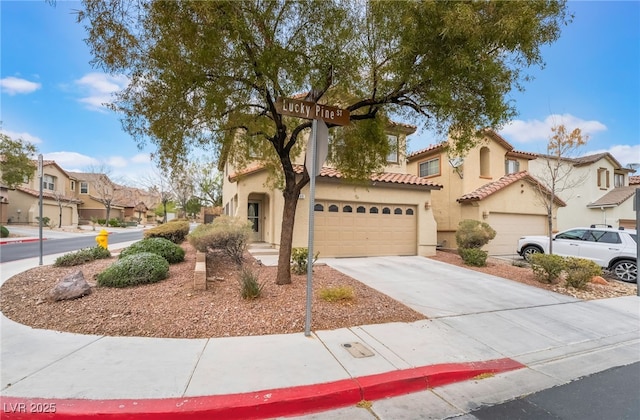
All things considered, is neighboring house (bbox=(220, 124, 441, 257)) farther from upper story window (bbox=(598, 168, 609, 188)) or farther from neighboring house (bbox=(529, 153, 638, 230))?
upper story window (bbox=(598, 168, 609, 188))

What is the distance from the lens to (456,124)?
6.88m

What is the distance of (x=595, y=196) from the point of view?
22.8 m

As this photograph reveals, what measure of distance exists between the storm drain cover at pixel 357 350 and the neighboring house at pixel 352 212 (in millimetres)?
7273

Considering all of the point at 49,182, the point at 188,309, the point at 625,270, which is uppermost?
the point at 49,182

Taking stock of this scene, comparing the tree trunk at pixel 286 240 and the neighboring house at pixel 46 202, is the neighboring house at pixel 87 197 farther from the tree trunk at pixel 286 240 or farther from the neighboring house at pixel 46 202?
the tree trunk at pixel 286 240

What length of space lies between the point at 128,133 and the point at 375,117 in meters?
5.24

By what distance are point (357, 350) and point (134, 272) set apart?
505cm

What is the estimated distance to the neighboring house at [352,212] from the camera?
1212 centimetres

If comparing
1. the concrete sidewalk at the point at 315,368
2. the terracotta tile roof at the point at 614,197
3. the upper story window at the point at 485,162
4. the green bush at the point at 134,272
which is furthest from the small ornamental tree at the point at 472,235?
the terracotta tile roof at the point at 614,197

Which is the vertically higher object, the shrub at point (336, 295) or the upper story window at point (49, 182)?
the upper story window at point (49, 182)

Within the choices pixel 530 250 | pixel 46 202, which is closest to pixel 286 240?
pixel 530 250

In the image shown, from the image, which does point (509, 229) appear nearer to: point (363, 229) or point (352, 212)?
point (363, 229)

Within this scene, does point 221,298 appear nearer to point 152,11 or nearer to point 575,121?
point 152,11

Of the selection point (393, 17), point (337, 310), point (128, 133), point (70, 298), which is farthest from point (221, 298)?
point (393, 17)
